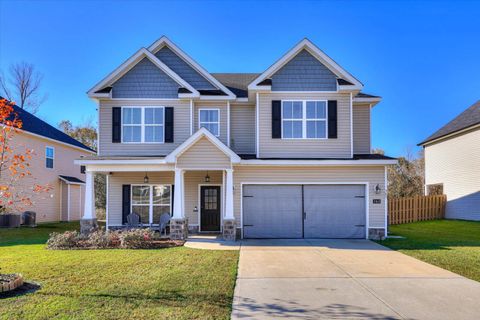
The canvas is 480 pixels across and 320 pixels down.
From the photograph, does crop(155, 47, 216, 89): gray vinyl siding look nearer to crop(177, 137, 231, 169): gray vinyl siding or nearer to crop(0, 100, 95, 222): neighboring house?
crop(177, 137, 231, 169): gray vinyl siding

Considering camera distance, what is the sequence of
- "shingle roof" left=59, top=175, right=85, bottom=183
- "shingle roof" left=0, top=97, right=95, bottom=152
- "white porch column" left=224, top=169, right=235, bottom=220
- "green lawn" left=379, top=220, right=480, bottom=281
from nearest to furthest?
"green lawn" left=379, top=220, right=480, bottom=281, "white porch column" left=224, top=169, right=235, bottom=220, "shingle roof" left=0, top=97, right=95, bottom=152, "shingle roof" left=59, top=175, right=85, bottom=183

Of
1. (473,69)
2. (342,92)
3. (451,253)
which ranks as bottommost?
(451,253)

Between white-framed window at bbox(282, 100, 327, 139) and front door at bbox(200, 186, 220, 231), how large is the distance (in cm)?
407

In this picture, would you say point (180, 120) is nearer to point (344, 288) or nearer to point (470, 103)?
point (344, 288)

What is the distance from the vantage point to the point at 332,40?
17.8m

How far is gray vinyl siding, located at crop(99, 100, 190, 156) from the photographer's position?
15.7 metres

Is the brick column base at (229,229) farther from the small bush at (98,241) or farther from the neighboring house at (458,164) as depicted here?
the neighboring house at (458,164)

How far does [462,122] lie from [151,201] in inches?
783

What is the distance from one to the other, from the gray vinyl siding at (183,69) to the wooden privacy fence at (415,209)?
12859 millimetres

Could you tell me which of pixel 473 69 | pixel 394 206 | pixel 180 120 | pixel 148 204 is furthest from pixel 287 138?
pixel 473 69

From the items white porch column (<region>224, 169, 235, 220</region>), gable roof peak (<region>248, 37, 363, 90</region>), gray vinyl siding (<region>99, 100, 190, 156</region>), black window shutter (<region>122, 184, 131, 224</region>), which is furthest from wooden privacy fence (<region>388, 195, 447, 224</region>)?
black window shutter (<region>122, 184, 131, 224</region>)

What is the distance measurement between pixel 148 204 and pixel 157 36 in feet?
25.3

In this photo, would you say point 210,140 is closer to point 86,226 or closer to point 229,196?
point 229,196

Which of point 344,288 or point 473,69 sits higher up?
point 473,69
